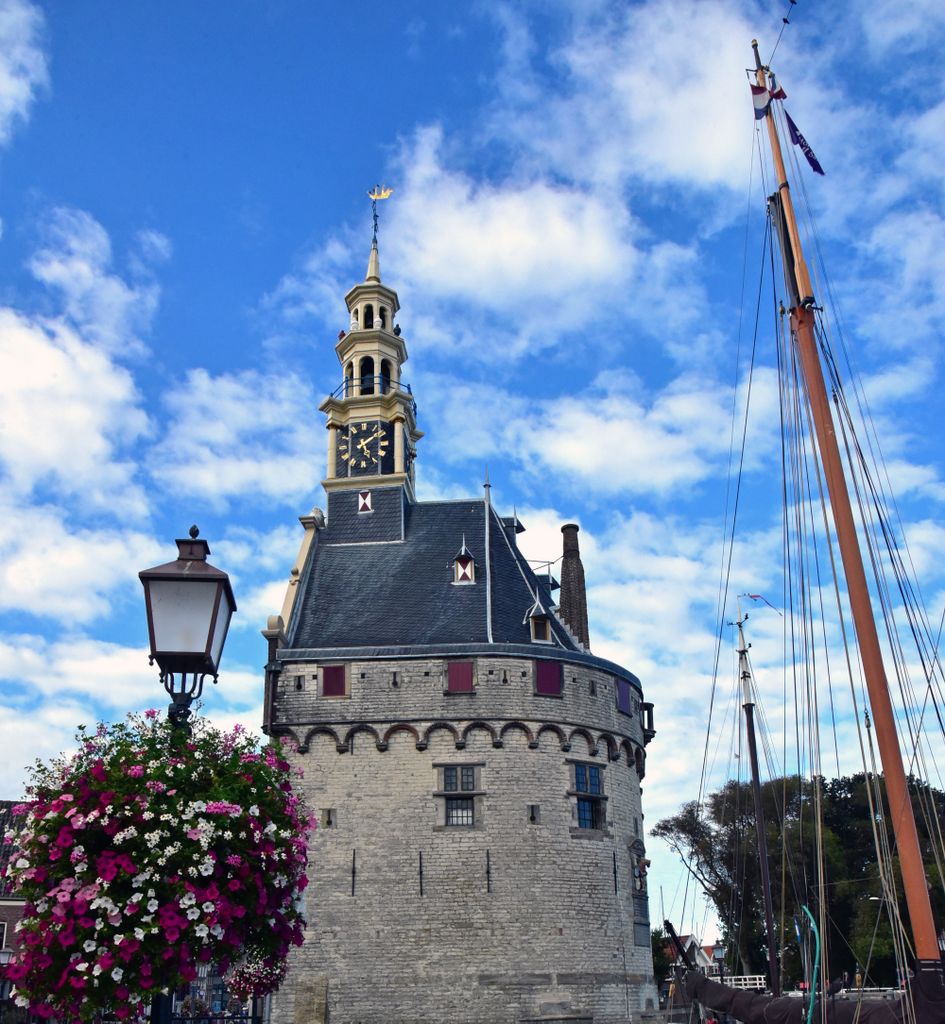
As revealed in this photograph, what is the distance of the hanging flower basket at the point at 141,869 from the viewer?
8078mm

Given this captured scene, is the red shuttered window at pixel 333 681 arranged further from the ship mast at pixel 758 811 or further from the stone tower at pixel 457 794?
the ship mast at pixel 758 811

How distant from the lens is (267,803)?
31.2 feet

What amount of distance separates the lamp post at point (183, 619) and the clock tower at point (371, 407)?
31.4 metres

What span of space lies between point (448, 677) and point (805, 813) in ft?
108

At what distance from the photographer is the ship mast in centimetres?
3259

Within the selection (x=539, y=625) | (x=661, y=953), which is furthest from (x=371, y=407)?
(x=661, y=953)

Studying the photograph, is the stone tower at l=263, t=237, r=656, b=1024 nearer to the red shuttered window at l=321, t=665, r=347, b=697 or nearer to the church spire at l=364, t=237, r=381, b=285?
the red shuttered window at l=321, t=665, r=347, b=697

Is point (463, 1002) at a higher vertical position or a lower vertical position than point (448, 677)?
lower

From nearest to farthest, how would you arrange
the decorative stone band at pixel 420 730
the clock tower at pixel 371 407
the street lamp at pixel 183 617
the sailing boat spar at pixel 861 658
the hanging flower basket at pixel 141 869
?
the street lamp at pixel 183 617
the hanging flower basket at pixel 141 869
the sailing boat spar at pixel 861 658
the decorative stone band at pixel 420 730
the clock tower at pixel 371 407

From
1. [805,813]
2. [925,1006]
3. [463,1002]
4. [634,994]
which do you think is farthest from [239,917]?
[805,813]

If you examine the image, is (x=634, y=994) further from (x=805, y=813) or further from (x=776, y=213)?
(x=805, y=813)

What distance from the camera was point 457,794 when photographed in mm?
31016

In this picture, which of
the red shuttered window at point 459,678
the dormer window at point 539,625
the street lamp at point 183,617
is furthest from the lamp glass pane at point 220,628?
the dormer window at point 539,625

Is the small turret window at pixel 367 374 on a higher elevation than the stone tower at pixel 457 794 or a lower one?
higher
